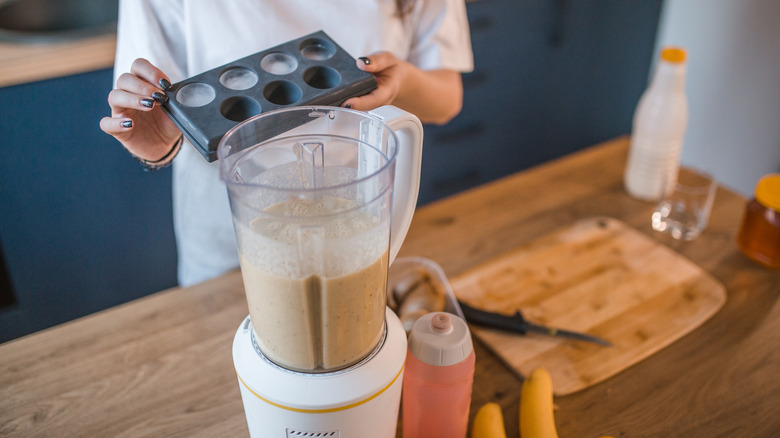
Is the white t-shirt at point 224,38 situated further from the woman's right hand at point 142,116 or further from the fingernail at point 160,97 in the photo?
the fingernail at point 160,97

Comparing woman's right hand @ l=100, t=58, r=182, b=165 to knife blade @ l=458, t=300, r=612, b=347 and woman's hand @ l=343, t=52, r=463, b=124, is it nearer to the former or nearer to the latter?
woman's hand @ l=343, t=52, r=463, b=124

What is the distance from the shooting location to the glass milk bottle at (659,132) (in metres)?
1.10

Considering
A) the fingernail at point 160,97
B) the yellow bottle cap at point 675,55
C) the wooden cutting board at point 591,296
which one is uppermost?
the fingernail at point 160,97

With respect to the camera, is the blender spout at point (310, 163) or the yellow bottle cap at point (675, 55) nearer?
the blender spout at point (310, 163)

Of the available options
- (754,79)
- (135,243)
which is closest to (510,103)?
(754,79)

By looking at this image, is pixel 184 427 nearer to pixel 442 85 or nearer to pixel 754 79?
pixel 442 85

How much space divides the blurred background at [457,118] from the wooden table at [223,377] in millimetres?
836

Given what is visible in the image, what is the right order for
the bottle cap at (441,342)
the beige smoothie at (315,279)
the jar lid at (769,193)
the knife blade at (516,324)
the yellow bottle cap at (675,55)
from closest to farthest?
the beige smoothie at (315,279)
the bottle cap at (441,342)
the knife blade at (516,324)
the jar lid at (769,193)
the yellow bottle cap at (675,55)

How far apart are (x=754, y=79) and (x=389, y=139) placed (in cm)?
211

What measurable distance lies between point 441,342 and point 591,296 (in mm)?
Answer: 398

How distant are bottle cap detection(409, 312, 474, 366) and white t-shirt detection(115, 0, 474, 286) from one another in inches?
16.9

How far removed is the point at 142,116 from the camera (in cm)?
82

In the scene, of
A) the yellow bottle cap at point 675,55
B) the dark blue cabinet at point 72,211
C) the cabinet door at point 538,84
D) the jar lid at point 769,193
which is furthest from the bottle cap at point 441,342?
the cabinet door at point 538,84

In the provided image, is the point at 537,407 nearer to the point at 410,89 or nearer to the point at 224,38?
the point at 410,89
